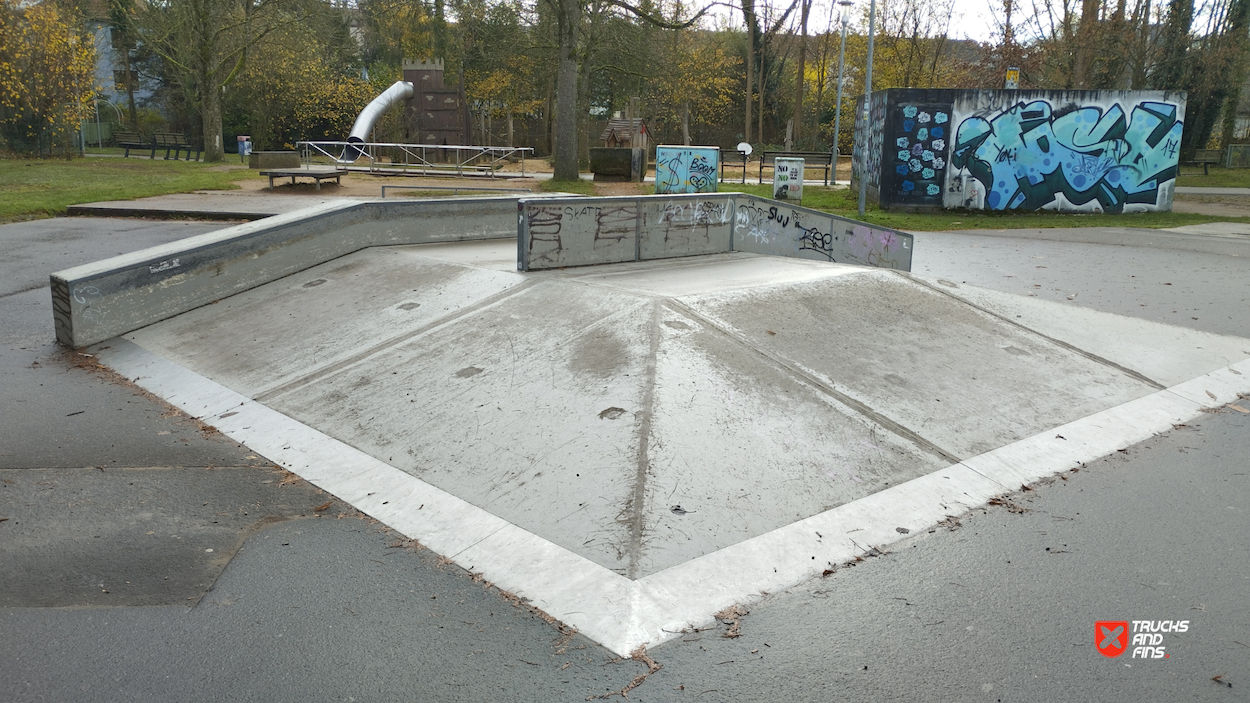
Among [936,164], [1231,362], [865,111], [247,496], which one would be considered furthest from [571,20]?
[247,496]

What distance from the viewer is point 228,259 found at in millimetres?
8977

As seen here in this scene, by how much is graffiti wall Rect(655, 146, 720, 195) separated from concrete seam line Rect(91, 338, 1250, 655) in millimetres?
16973

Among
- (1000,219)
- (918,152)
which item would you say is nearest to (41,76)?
(918,152)

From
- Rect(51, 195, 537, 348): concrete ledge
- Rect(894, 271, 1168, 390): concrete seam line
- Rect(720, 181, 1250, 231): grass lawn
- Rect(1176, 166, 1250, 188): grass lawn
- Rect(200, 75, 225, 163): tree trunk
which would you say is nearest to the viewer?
Rect(894, 271, 1168, 390): concrete seam line

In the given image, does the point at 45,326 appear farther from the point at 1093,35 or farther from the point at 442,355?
the point at 1093,35

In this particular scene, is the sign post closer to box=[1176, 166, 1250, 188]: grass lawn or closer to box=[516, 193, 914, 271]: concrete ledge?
box=[516, 193, 914, 271]: concrete ledge

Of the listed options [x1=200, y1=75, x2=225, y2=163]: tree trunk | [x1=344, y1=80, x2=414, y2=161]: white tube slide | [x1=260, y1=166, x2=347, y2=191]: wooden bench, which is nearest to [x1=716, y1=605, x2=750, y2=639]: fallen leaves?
[x1=260, y1=166, x2=347, y2=191]: wooden bench

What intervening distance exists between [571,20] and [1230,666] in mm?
22794

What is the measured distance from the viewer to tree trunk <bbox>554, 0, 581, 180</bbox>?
23578mm

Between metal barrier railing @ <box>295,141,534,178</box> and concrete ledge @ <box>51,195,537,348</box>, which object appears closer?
concrete ledge @ <box>51,195,537,348</box>

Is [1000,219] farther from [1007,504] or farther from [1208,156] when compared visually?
[1208,156]

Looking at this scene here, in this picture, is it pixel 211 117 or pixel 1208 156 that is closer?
pixel 211 117

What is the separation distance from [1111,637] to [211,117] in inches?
1395

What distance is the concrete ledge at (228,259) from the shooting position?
25.9 feet
